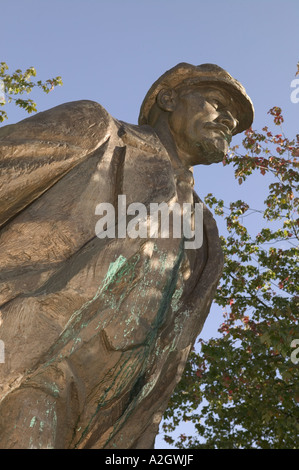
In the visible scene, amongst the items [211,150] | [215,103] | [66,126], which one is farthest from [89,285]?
[215,103]

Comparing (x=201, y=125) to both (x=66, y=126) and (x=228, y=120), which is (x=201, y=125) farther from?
(x=66, y=126)

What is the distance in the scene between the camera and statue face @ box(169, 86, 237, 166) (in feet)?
11.8

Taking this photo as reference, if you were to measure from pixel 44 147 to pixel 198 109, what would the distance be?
41.7 inches

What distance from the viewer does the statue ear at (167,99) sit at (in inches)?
148

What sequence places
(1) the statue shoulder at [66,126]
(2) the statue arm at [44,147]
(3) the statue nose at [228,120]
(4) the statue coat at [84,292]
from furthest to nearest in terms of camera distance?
(3) the statue nose at [228,120]
(1) the statue shoulder at [66,126]
(2) the statue arm at [44,147]
(4) the statue coat at [84,292]

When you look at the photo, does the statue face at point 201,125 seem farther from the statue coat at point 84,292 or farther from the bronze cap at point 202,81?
the statue coat at point 84,292

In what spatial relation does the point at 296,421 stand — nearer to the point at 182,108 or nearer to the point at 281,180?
the point at 281,180

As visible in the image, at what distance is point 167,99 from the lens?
380cm

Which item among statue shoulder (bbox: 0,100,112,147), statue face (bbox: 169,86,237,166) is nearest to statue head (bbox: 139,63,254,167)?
statue face (bbox: 169,86,237,166)

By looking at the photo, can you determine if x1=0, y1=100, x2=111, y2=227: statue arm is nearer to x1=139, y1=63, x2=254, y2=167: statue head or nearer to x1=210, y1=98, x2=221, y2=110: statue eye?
x1=139, y1=63, x2=254, y2=167: statue head

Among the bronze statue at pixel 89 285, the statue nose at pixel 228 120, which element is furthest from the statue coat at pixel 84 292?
the statue nose at pixel 228 120

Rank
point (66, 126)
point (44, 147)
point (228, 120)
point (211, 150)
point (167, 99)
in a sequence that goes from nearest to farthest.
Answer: point (44, 147) → point (66, 126) → point (211, 150) → point (228, 120) → point (167, 99)

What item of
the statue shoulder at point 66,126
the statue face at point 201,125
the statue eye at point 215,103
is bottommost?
the statue shoulder at point 66,126
